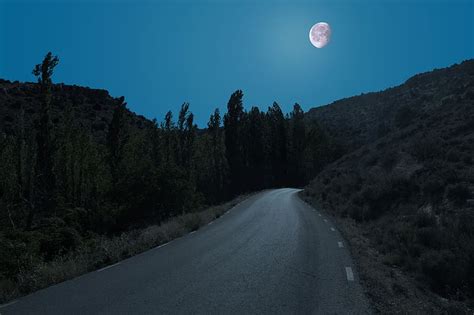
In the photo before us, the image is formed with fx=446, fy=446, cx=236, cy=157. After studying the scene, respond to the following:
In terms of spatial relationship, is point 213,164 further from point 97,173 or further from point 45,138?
point 45,138

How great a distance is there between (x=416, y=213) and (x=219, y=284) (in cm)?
1242

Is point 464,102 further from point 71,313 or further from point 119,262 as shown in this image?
point 71,313

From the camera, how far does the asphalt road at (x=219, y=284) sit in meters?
6.76

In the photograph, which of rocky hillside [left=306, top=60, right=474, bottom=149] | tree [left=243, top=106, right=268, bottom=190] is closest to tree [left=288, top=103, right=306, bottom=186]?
tree [left=243, top=106, right=268, bottom=190]

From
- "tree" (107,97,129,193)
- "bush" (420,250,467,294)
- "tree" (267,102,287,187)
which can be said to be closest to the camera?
"bush" (420,250,467,294)

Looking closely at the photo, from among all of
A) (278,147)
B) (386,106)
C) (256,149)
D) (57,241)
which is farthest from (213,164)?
(57,241)

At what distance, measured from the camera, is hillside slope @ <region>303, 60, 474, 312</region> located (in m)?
9.22

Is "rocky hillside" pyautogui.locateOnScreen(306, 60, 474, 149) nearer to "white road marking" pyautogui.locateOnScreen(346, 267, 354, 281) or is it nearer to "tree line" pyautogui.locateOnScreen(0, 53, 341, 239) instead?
"tree line" pyautogui.locateOnScreen(0, 53, 341, 239)

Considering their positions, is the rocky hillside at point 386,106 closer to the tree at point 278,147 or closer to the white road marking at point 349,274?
the tree at point 278,147

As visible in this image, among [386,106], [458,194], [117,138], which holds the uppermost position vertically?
[386,106]

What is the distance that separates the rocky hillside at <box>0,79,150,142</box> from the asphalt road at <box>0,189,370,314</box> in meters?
48.2

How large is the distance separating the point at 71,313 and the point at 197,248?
650cm

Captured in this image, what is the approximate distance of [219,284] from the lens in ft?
27.1

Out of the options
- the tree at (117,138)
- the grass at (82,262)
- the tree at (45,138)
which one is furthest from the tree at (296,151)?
the grass at (82,262)
